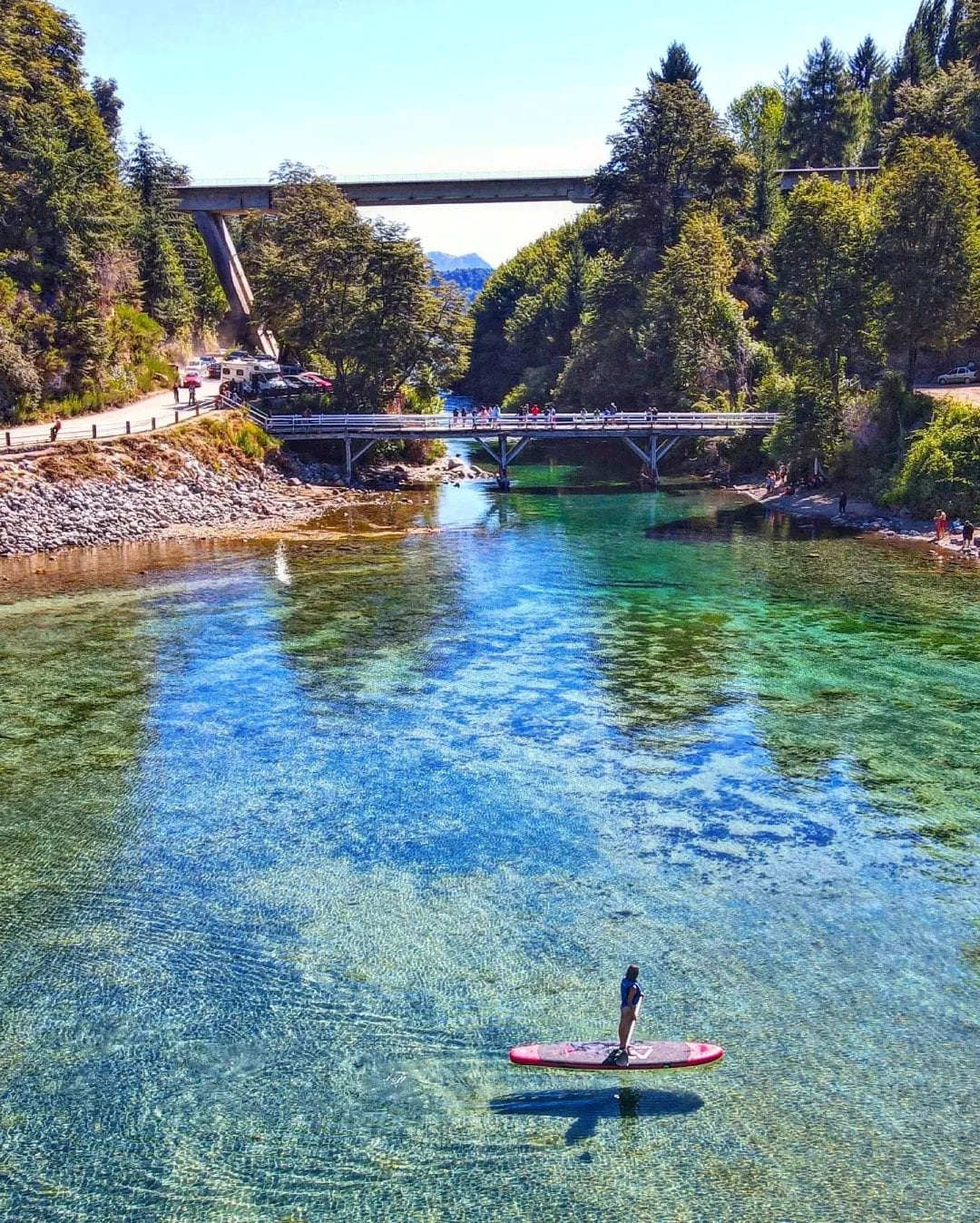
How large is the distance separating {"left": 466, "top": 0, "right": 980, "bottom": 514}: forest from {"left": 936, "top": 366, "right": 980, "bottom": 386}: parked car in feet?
7.83

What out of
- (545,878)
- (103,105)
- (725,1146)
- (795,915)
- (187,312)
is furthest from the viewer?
(103,105)

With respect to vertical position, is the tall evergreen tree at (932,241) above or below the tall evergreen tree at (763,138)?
below

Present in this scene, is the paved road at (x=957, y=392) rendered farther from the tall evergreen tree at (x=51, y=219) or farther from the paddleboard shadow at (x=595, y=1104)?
the paddleboard shadow at (x=595, y=1104)

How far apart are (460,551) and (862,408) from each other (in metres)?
29.9

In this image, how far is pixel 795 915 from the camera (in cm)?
1998

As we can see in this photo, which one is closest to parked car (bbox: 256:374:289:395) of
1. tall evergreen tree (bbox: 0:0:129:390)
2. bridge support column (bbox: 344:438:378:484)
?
bridge support column (bbox: 344:438:378:484)

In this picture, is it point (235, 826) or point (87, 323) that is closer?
point (235, 826)

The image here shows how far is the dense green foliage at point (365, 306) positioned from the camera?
7050cm

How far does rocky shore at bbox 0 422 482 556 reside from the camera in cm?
5034

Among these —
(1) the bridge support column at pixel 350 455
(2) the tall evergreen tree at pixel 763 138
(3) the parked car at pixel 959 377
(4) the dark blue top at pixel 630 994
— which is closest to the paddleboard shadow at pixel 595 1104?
(4) the dark blue top at pixel 630 994

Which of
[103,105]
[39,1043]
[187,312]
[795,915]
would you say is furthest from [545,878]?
[103,105]

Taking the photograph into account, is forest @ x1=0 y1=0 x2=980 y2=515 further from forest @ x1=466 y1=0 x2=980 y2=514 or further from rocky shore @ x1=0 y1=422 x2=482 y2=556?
rocky shore @ x1=0 y1=422 x2=482 y2=556

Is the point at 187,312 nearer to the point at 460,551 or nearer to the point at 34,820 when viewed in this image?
the point at 460,551

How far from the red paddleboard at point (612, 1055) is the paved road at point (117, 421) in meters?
46.1
